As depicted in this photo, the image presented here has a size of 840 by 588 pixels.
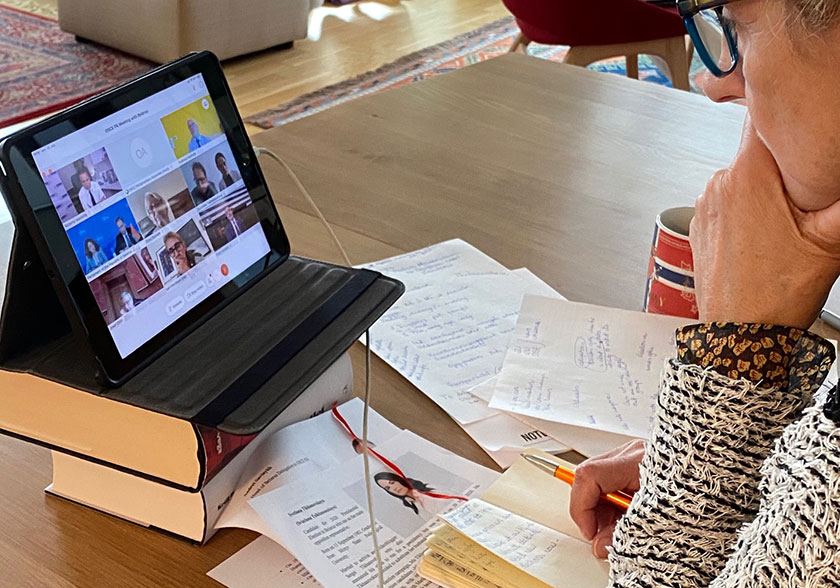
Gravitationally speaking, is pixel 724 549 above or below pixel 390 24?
above

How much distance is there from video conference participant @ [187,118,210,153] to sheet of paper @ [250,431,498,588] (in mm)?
306

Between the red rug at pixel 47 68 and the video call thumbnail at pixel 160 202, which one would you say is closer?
the video call thumbnail at pixel 160 202

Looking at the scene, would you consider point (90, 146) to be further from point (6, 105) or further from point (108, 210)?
point (6, 105)

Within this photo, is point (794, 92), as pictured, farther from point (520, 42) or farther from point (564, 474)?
point (520, 42)

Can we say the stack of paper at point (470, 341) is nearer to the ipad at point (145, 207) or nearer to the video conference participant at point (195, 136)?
the ipad at point (145, 207)

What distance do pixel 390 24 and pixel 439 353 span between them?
13.2 ft

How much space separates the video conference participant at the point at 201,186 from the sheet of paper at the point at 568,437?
0.31 m

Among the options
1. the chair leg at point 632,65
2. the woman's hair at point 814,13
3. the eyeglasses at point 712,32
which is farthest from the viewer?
the chair leg at point 632,65

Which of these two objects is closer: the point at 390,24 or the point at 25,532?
the point at 25,532

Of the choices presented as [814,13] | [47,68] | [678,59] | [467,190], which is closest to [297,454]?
[814,13]

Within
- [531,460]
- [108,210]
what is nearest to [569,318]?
[531,460]

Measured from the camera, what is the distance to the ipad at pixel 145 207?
27.7 inches

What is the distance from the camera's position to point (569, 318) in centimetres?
104

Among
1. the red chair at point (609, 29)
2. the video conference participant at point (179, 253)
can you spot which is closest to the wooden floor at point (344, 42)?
the red chair at point (609, 29)
